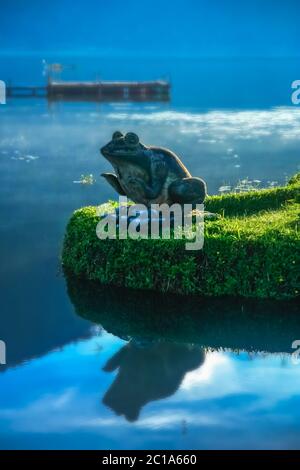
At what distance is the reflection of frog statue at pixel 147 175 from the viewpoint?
518 inches

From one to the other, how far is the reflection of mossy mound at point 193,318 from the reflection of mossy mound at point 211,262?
18 centimetres

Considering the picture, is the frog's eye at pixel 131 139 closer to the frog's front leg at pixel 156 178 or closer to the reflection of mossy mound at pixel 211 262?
the frog's front leg at pixel 156 178

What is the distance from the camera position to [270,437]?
830cm

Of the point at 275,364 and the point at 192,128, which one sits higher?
the point at 192,128

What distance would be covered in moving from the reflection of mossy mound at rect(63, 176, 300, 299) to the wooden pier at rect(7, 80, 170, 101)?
42553 millimetres

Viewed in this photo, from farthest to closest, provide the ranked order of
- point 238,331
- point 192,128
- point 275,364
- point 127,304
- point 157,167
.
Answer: point 192,128 → point 157,167 → point 127,304 → point 238,331 → point 275,364

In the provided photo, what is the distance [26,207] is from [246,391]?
1221 cm

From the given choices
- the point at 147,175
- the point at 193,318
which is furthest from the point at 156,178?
the point at 193,318

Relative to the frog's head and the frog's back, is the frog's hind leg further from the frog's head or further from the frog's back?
the frog's head

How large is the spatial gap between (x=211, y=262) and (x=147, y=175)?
201 centimetres

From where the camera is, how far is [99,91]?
56.0 m

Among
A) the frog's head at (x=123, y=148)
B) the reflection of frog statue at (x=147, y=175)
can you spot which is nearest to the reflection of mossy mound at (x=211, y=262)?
the reflection of frog statue at (x=147, y=175)
